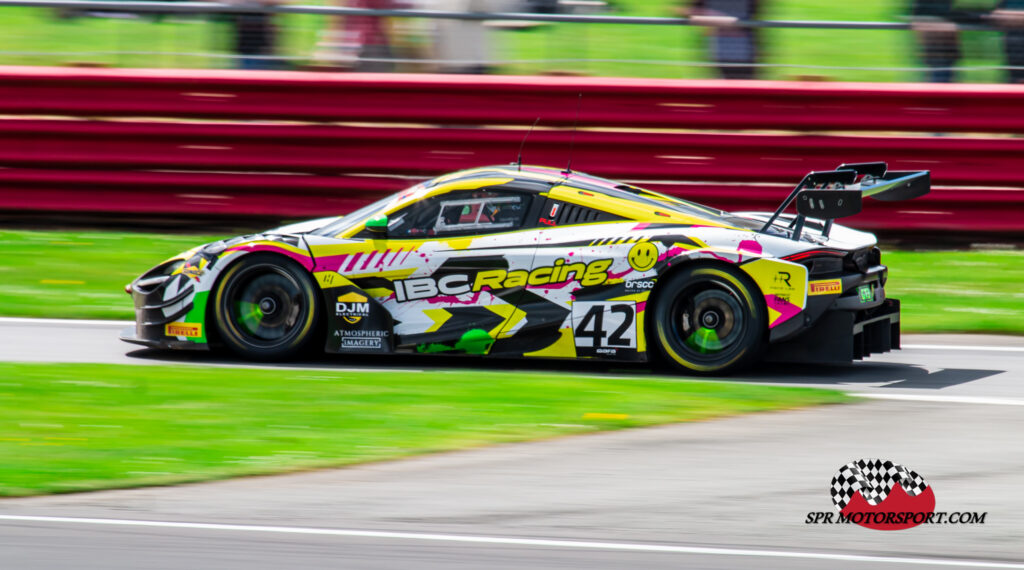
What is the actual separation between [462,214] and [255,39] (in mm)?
5161

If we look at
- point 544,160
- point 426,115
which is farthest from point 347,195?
Result: point 544,160

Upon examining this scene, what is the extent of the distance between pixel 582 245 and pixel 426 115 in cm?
476

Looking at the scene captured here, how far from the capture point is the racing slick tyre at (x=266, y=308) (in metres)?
8.48

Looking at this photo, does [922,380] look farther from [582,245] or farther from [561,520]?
[561,520]

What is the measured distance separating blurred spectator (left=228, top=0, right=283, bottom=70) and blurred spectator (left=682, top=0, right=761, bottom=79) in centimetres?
391

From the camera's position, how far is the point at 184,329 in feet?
28.5

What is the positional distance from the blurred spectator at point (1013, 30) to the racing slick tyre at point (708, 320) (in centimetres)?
535

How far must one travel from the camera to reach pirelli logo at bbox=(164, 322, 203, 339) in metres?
8.63

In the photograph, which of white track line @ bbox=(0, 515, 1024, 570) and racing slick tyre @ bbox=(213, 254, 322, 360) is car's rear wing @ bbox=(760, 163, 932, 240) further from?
white track line @ bbox=(0, 515, 1024, 570)

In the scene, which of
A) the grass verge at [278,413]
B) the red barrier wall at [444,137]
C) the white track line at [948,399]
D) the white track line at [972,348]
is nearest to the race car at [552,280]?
the grass verge at [278,413]

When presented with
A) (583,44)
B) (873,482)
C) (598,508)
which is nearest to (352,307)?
(598,508)

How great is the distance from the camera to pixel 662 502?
18.4 ft

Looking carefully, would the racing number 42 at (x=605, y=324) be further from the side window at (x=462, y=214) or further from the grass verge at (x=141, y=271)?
the grass verge at (x=141, y=271)

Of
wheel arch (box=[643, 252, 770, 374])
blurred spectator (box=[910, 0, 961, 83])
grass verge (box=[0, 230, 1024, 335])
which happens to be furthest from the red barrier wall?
wheel arch (box=[643, 252, 770, 374])
